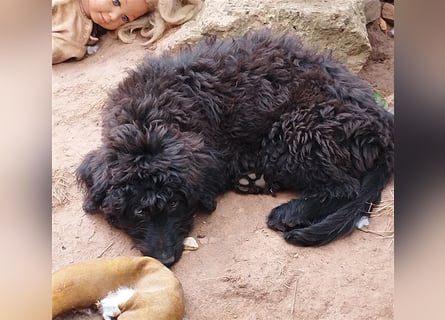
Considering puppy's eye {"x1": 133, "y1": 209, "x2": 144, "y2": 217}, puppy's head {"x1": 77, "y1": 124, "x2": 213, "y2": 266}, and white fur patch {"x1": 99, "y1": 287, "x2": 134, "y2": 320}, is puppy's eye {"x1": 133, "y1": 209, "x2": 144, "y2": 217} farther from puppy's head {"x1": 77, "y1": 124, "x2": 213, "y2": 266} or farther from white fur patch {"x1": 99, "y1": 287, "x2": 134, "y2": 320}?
white fur patch {"x1": 99, "y1": 287, "x2": 134, "y2": 320}

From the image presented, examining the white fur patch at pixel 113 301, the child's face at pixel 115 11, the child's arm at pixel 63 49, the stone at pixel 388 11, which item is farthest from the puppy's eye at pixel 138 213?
the stone at pixel 388 11

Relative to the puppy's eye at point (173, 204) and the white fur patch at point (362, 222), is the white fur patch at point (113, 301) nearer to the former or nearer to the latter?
the puppy's eye at point (173, 204)

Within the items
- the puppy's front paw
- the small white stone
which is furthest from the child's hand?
the puppy's front paw

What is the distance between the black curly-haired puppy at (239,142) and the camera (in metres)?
2.49

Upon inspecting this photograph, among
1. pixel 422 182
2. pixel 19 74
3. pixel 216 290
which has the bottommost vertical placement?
pixel 216 290

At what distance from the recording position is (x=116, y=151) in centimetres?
253

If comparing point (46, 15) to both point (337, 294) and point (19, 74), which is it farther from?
point (337, 294)

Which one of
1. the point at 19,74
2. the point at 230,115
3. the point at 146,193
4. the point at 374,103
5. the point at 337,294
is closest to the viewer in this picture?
the point at 19,74

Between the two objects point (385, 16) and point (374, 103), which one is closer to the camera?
point (385, 16)

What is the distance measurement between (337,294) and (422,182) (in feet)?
1.99

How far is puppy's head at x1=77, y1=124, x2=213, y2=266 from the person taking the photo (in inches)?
96.6

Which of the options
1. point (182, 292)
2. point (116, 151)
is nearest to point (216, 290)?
point (182, 292)

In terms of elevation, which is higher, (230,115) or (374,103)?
(374,103)

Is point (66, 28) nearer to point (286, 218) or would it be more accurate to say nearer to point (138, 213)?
point (138, 213)
